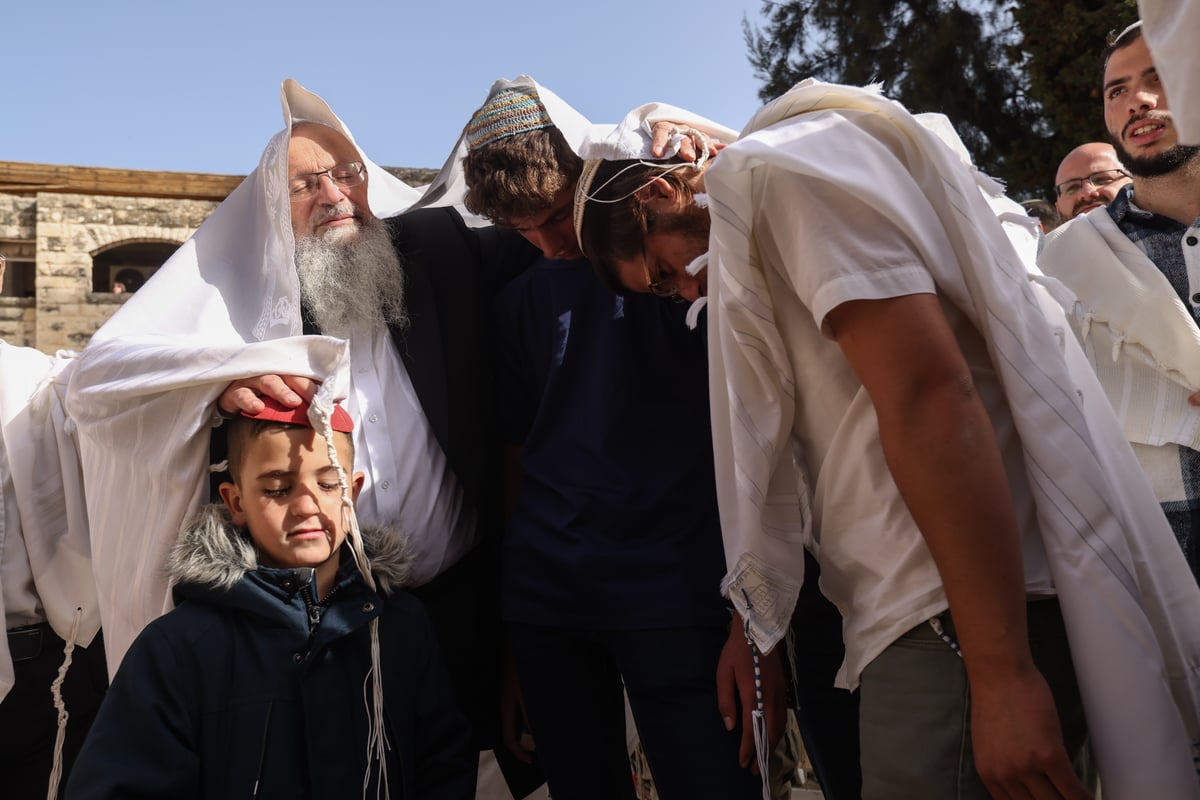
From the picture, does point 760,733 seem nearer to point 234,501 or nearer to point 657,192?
point 657,192

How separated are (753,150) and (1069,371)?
0.57 m

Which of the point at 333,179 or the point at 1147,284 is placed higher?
the point at 333,179

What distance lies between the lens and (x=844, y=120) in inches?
59.2

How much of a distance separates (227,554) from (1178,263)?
95.9 inches

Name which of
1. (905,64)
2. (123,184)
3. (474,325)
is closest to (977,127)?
(905,64)

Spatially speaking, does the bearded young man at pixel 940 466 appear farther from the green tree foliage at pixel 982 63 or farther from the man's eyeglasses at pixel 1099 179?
the green tree foliage at pixel 982 63

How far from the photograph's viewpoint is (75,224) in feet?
43.9

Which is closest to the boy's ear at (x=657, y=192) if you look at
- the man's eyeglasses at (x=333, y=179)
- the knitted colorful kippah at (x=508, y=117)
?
the knitted colorful kippah at (x=508, y=117)

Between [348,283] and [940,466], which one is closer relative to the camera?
[940,466]

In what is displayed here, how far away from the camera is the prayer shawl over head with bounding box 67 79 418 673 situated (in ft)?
7.61

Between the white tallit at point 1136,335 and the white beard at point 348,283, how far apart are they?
1793mm

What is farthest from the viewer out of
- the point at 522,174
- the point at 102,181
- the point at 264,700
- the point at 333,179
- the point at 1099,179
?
the point at 102,181

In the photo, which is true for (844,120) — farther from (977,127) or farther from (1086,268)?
(977,127)

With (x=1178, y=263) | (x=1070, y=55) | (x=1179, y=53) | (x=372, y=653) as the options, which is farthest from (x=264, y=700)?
(x=1070, y=55)
